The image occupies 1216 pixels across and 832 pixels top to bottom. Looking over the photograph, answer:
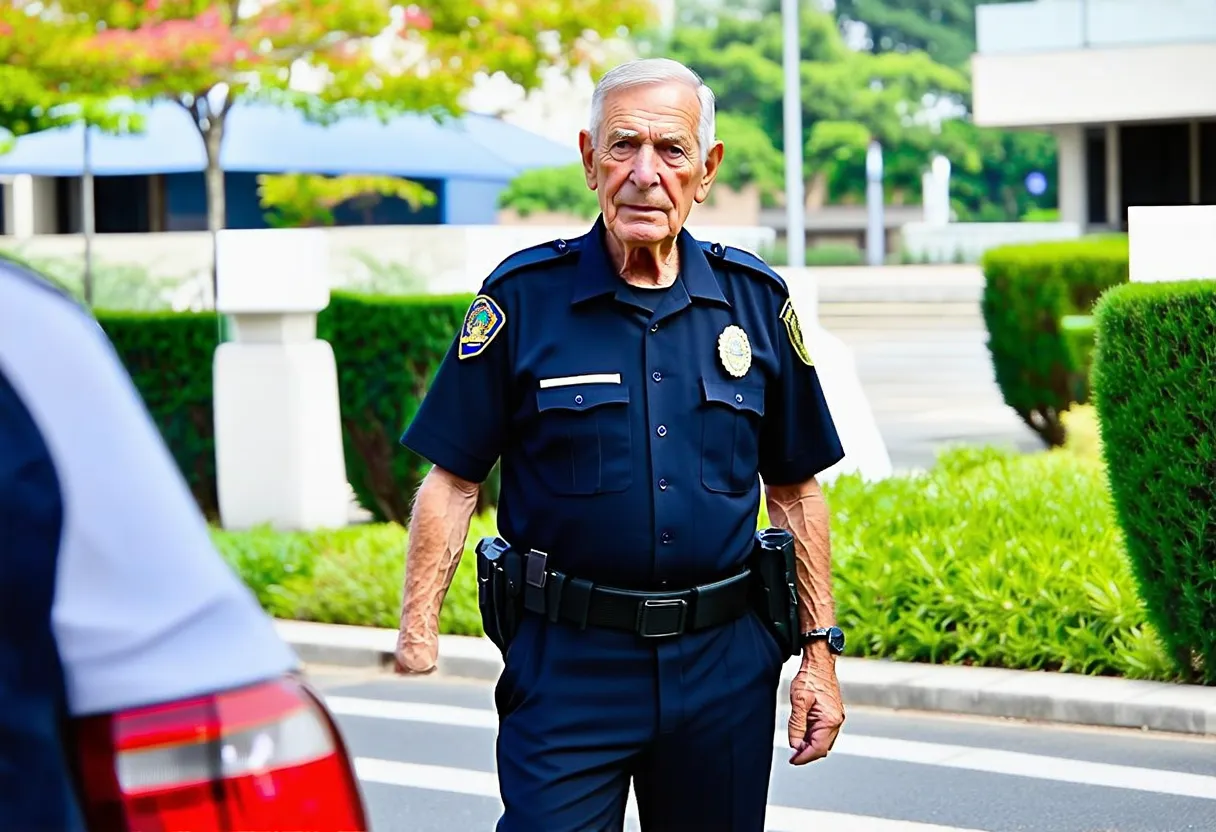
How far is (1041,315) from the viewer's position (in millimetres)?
18719

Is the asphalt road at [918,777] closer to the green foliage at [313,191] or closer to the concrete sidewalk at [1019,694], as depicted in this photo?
the concrete sidewalk at [1019,694]

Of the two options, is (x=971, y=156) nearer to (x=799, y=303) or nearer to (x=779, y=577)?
(x=799, y=303)

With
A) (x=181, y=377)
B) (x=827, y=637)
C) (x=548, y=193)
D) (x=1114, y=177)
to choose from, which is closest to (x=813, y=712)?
(x=827, y=637)

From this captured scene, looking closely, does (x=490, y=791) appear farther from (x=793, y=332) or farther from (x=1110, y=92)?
(x=1110, y=92)

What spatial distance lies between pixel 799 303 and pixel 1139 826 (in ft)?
23.6

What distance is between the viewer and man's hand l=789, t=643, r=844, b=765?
4.14 metres

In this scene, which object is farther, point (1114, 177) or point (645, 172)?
point (1114, 177)

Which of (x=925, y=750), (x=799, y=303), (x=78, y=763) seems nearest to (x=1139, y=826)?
(x=925, y=750)

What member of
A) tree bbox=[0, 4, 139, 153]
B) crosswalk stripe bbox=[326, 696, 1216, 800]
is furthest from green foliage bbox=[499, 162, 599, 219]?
crosswalk stripe bbox=[326, 696, 1216, 800]

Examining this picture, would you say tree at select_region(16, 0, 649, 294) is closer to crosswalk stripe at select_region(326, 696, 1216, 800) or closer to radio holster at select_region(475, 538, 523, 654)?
crosswalk stripe at select_region(326, 696, 1216, 800)

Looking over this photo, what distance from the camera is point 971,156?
6894cm

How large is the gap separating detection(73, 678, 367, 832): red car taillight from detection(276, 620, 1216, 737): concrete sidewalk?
628cm

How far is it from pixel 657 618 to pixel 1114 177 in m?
30.4

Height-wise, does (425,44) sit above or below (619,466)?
above
